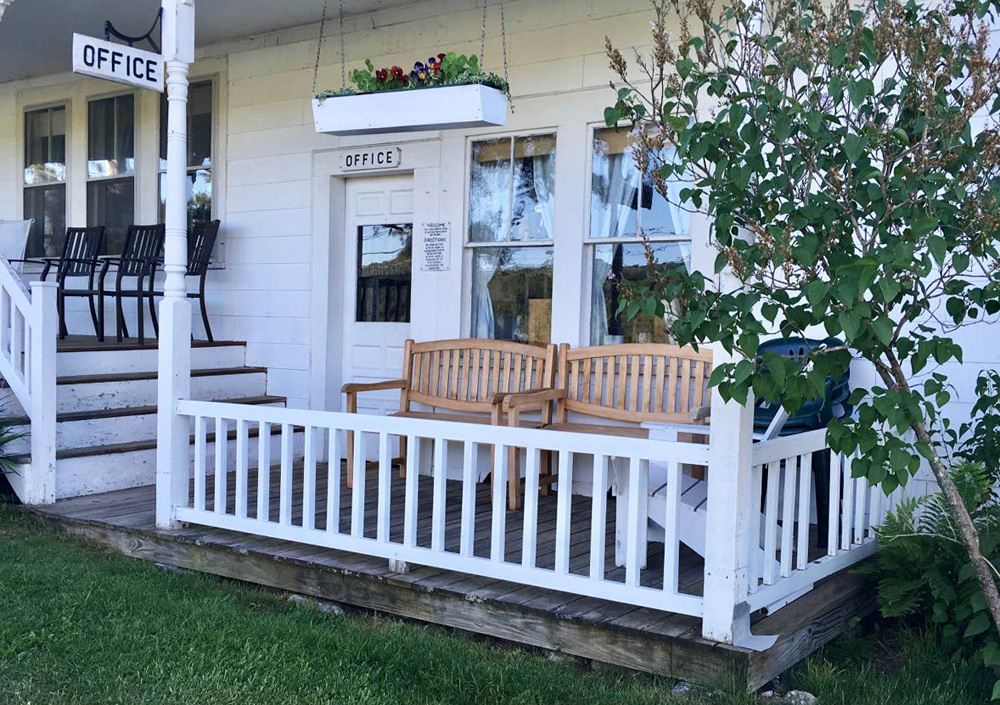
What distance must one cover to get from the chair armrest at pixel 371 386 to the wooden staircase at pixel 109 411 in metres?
1.17

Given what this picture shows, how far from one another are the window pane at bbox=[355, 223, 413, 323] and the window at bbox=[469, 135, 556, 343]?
1.84ft

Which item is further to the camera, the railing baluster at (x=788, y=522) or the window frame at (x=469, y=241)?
the window frame at (x=469, y=241)

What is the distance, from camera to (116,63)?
4.60m

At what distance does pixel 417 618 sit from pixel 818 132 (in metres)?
2.24

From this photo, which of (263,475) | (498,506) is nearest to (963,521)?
(498,506)

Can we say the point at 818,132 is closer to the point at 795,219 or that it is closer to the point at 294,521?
the point at 795,219

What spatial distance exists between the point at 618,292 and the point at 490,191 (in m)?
1.11

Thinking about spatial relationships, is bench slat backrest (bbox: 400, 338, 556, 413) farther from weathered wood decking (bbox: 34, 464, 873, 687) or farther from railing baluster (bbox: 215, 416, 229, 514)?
railing baluster (bbox: 215, 416, 229, 514)

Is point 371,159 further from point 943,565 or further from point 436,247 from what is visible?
point 943,565

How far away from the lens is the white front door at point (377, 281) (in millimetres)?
6293

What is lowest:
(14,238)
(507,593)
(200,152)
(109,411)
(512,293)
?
(507,593)

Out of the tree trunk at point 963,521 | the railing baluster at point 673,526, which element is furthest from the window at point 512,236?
the tree trunk at point 963,521

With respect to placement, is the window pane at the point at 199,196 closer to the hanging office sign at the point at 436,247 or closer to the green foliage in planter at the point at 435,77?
the hanging office sign at the point at 436,247

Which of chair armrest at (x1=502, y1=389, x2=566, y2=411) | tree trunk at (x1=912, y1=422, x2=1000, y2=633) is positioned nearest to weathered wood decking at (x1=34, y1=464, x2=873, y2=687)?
chair armrest at (x1=502, y1=389, x2=566, y2=411)
